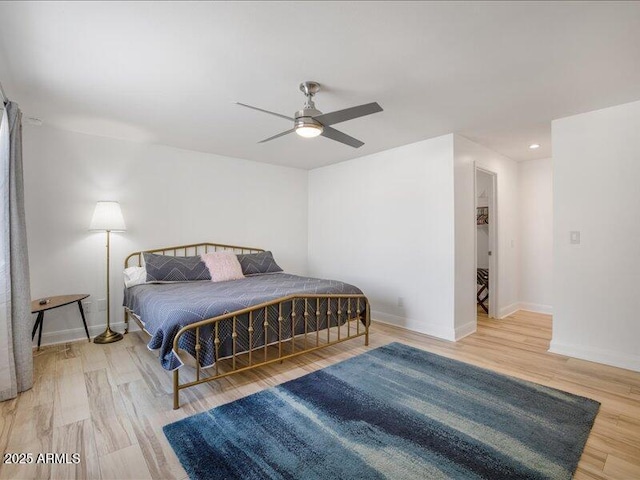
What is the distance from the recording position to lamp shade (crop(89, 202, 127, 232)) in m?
3.51

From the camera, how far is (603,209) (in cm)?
302

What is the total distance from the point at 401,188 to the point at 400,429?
9.89 ft

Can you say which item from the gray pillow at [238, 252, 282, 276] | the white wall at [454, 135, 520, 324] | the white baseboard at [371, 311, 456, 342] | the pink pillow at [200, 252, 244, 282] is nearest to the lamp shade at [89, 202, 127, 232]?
the pink pillow at [200, 252, 244, 282]

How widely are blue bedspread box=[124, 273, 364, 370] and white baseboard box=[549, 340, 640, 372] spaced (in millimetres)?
2108

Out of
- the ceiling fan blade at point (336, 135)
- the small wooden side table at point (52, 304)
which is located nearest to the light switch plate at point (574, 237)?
the ceiling fan blade at point (336, 135)

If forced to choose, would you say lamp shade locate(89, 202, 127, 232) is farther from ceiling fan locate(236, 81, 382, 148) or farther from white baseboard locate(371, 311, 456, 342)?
white baseboard locate(371, 311, 456, 342)

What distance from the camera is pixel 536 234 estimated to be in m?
4.98

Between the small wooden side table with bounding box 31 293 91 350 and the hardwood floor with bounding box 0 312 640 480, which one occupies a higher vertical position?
the small wooden side table with bounding box 31 293 91 350

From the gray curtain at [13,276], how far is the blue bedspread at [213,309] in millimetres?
859

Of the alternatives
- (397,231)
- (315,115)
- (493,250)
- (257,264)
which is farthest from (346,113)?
(493,250)

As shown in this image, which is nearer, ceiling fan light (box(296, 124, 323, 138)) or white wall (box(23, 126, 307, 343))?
ceiling fan light (box(296, 124, 323, 138))

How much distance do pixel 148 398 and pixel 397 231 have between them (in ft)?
11.0

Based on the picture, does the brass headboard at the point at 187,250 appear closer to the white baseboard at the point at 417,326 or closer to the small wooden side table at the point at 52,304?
the small wooden side table at the point at 52,304

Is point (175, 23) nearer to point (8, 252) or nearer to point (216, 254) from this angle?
point (8, 252)
